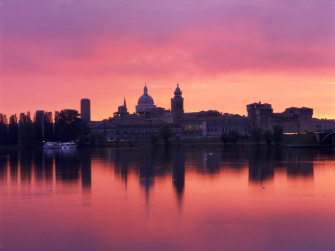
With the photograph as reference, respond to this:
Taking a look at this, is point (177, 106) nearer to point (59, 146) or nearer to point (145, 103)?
point (145, 103)

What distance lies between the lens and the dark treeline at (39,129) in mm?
89469

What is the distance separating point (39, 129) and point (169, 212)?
7986 centimetres

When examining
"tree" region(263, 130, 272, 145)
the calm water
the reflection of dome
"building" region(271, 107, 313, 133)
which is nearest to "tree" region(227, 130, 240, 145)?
"tree" region(263, 130, 272, 145)

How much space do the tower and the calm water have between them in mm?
102156

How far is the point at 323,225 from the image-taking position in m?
16.6

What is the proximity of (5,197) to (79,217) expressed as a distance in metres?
6.63

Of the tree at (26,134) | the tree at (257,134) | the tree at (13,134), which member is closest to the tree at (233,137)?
the tree at (257,134)

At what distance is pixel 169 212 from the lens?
18.9 m

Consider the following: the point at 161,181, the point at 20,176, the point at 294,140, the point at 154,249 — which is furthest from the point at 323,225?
the point at 294,140

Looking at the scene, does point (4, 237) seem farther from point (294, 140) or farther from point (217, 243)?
point (294, 140)

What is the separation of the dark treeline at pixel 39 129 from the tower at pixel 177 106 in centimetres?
3555

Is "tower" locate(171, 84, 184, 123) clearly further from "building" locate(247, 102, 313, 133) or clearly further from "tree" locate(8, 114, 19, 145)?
"tree" locate(8, 114, 19, 145)

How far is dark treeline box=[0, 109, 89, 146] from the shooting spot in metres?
89.5

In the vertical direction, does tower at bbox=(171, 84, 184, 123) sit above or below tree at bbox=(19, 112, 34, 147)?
above
